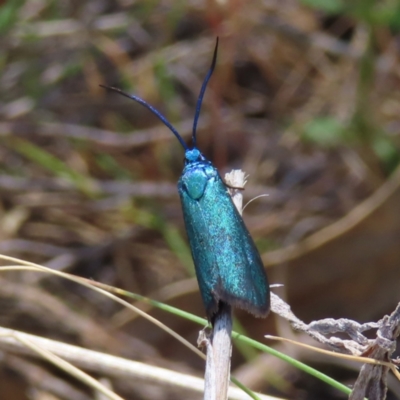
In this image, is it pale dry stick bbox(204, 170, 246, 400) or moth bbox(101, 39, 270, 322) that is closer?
pale dry stick bbox(204, 170, 246, 400)

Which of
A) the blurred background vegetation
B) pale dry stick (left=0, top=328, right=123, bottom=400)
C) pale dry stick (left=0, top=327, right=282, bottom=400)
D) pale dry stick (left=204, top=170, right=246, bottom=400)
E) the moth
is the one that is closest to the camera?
pale dry stick (left=204, top=170, right=246, bottom=400)

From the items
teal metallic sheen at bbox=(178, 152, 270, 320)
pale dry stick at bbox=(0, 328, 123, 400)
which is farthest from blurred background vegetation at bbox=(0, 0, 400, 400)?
pale dry stick at bbox=(0, 328, 123, 400)

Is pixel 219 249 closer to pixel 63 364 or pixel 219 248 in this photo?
pixel 219 248

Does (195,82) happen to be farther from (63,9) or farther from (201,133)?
(63,9)

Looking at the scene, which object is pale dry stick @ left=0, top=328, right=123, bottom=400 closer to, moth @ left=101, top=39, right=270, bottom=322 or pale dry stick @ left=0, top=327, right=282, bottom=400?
pale dry stick @ left=0, top=327, right=282, bottom=400

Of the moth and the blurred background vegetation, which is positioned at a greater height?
the blurred background vegetation

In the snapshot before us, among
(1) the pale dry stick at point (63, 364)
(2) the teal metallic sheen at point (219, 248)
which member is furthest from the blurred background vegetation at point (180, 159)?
(1) the pale dry stick at point (63, 364)

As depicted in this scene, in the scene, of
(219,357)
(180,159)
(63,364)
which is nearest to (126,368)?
(63,364)
